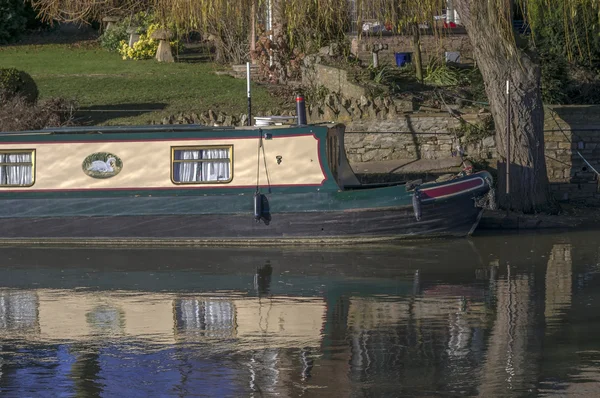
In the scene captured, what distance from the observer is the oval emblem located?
53.9 feet

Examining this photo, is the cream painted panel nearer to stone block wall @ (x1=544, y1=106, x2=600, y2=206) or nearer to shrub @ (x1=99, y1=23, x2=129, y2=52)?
stone block wall @ (x1=544, y1=106, x2=600, y2=206)

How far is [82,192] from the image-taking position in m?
16.4

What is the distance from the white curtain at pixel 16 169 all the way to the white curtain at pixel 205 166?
2.39 metres

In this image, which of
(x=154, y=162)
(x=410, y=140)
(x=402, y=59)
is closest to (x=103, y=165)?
(x=154, y=162)

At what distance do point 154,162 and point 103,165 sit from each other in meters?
0.81

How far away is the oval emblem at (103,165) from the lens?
1642cm

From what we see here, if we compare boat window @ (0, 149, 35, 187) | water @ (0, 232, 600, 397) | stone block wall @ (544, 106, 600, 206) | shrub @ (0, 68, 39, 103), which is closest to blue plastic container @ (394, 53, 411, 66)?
stone block wall @ (544, 106, 600, 206)

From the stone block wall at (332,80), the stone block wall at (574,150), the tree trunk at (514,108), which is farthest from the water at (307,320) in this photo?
the stone block wall at (332,80)

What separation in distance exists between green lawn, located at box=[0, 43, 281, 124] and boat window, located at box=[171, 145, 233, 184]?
19.7 feet

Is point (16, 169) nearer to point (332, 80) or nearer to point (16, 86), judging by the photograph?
point (16, 86)

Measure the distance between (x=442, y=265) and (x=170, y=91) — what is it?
501 inches

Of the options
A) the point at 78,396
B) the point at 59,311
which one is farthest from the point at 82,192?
the point at 78,396

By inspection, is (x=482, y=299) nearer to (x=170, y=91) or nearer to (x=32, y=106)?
(x=32, y=106)

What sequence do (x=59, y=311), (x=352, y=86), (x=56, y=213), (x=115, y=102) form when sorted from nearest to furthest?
(x=59, y=311), (x=56, y=213), (x=352, y=86), (x=115, y=102)
